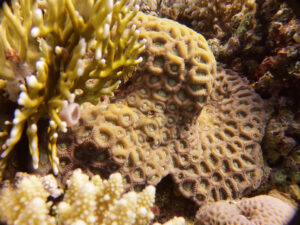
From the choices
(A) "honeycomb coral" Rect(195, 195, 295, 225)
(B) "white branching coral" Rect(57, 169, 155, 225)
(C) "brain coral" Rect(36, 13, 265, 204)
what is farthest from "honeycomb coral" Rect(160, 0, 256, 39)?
(B) "white branching coral" Rect(57, 169, 155, 225)

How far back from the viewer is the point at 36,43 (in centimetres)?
187

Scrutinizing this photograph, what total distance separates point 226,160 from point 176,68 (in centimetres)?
160

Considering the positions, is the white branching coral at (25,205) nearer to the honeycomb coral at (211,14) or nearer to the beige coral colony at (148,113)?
the beige coral colony at (148,113)

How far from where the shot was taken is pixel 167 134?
9.18ft

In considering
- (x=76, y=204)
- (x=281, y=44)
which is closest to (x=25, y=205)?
(x=76, y=204)

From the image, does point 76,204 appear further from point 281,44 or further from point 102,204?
point 281,44

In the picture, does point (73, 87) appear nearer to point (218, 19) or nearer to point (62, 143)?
point (62, 143)

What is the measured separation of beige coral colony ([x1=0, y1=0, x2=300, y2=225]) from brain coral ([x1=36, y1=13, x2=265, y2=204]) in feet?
0.05

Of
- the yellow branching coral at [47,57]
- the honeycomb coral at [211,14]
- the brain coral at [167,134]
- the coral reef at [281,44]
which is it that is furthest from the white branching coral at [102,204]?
the honeycomb coral at [211,14]

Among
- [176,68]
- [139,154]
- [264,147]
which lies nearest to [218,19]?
[176,68]

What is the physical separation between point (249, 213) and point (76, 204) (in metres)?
1.95

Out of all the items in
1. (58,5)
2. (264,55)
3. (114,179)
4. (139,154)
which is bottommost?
(139,154)

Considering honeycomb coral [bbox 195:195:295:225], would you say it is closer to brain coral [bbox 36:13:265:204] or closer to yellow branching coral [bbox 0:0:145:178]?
brain coral [bbox 36:13:265:204]

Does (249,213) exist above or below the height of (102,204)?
below
